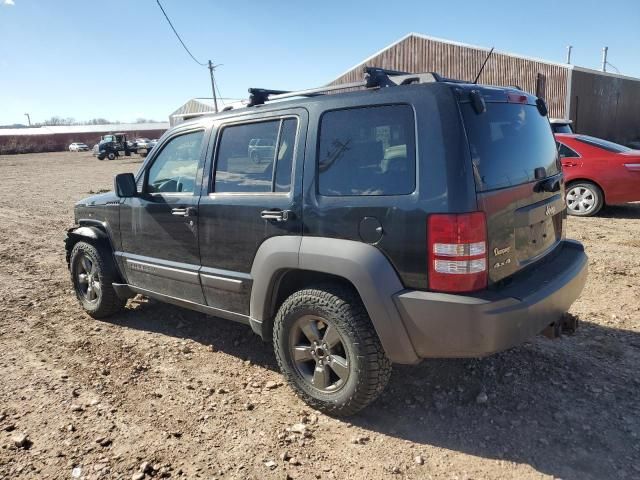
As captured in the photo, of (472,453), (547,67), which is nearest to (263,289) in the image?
(472,453)

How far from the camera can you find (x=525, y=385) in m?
3.32

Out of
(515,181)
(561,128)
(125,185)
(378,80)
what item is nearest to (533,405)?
(515,181)

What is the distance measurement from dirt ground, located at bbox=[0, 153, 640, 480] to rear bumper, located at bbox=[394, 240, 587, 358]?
0.60 meters

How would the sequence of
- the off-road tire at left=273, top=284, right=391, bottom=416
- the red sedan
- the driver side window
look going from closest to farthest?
the off-road tire at left=273, top=284, right=391, bottom=416 → the driver side window → the red sedan

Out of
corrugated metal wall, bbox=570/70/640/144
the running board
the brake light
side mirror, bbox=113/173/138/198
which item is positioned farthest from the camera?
corrugated metal wall, bbox=570/70/640/144

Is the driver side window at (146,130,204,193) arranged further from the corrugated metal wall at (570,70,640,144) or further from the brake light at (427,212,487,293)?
the corrugated metal wall at (570,70,640,144)

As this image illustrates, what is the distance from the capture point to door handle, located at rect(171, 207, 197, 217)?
3.64 metres

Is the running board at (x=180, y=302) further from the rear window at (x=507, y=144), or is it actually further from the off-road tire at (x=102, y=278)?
the rear window at (x=507, y=144)

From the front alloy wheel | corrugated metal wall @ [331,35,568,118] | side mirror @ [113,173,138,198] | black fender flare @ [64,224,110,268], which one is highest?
corrugated metal wall @ [331,35,568,118]

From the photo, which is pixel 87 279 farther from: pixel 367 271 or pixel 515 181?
pixel 515 181

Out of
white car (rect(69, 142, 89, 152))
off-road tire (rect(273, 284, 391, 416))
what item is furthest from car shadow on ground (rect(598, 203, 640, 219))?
white car (rect(69, 142, 89, 152))

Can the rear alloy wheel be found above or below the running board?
below

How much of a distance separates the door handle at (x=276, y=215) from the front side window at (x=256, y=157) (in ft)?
0.51

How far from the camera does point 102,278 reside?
4.57 metres
